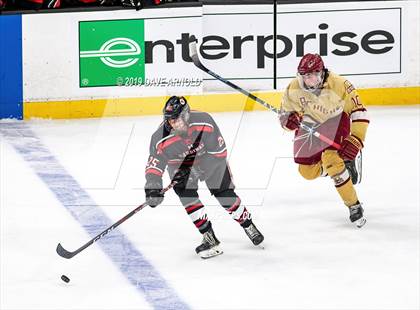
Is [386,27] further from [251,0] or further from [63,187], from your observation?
[63,187]

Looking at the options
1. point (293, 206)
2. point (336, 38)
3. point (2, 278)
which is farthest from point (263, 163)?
point (2, 278)

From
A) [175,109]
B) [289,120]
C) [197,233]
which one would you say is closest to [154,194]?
[175,109]

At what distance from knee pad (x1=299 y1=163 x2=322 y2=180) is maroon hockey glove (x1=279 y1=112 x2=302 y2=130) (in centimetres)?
28

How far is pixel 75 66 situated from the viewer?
9.52 metres

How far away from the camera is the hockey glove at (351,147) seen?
7.17 metres

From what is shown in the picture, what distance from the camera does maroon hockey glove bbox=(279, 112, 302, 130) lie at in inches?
287

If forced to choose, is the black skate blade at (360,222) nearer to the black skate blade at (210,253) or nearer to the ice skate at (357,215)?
the ice skate at (357,215)

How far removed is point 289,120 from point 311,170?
14.6 inches

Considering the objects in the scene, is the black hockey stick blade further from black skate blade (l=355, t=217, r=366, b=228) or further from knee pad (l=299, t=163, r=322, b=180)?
black skate blade (l=355, t=217, r=366, b=228)

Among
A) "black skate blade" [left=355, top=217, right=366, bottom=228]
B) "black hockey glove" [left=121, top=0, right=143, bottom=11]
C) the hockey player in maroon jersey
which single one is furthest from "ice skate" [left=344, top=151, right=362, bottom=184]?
"black hockey glove" [left=121, top=0, right=143, bottom=11]

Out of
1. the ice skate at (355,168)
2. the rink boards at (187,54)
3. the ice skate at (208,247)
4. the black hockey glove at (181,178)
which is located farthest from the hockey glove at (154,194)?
the rink boards at (187,54)

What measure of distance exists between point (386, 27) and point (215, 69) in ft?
4.57

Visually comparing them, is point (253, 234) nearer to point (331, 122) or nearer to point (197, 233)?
point (197, 233)

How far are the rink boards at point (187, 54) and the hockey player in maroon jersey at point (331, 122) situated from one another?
94.6 inches
